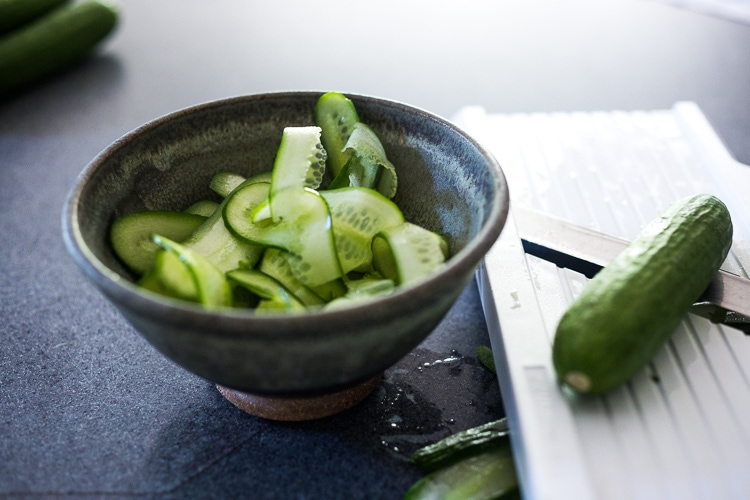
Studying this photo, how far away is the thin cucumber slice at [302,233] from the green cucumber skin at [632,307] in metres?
0.27

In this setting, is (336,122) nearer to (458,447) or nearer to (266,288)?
(266,288)

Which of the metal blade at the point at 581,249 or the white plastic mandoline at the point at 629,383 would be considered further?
the metal blade at the point at 581,249

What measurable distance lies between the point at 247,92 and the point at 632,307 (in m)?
1.39

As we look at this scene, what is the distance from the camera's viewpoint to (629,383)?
760 mm

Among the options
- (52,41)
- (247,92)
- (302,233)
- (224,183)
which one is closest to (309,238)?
(302,233)

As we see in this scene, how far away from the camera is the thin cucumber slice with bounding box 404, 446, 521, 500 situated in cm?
71

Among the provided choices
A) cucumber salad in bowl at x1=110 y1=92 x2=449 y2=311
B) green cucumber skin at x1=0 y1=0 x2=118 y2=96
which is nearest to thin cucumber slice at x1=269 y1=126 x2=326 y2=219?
cucumber salad in bowl at x1=110 y1=92 x2=449 y2=311

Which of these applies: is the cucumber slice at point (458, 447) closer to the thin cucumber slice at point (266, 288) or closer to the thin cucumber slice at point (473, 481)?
the thin cucumber slice at point (473, 481)

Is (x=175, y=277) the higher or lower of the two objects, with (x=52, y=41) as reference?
higher

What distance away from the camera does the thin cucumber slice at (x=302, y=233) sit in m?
0.76

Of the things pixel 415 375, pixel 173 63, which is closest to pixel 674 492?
pixel 415 375

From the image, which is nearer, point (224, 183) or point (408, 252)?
point (408, 252)

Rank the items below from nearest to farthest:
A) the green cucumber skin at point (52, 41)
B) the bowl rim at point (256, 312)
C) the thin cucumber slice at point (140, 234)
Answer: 1. the bowl rim at point (256, 312)
2. the thin cucumber slice at point (140, 234)
3. the green cucumber skin at point (52, 41)

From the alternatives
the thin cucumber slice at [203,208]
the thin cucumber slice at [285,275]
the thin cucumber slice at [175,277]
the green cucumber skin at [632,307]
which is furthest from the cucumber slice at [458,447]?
the thin cucumber slice at [203,208]
